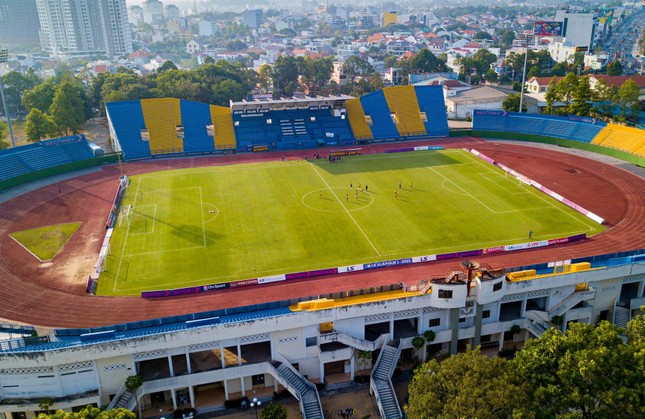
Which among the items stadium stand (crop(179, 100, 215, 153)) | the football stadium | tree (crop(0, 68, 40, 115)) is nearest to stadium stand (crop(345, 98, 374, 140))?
the football stadium

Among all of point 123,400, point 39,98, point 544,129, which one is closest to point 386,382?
point 123,400

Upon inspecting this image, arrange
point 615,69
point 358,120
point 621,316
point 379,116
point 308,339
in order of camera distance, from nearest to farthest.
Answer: point 308,339
point 621,316
point 358,120
point 379,116
point 615,69

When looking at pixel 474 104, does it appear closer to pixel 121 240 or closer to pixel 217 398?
pixel 121 240

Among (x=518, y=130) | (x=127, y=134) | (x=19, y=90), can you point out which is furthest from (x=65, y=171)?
(x=518, y=130)

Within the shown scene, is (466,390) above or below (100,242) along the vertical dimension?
above

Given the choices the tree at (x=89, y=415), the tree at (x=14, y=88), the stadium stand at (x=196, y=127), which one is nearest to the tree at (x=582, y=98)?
the stadium stand at (x=196, y=127)

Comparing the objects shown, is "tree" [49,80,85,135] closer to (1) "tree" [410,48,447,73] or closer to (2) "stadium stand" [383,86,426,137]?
(2) "stadium stand" [383,86,426,137]

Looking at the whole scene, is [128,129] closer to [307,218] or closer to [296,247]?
[307,218]
